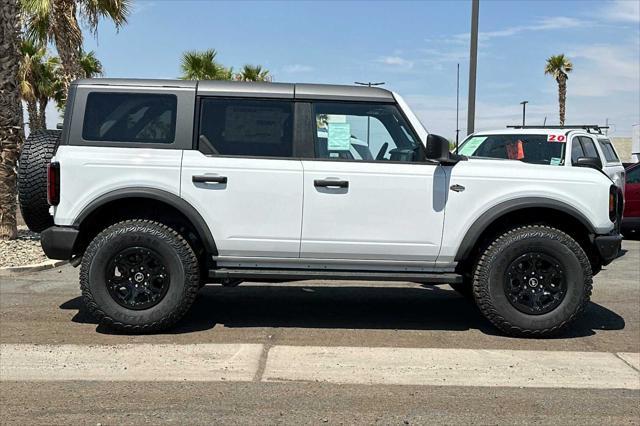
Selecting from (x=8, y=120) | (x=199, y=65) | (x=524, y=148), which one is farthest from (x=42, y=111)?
(x=524, y=148)

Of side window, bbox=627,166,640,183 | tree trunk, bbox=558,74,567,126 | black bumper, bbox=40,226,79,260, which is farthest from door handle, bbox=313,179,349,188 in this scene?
tree trunk, bbox=558,74,567,126

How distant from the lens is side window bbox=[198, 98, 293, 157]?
5.10 metres

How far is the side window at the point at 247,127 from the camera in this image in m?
5.10

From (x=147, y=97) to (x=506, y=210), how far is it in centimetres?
317

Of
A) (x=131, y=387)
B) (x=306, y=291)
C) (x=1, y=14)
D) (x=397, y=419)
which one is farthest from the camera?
(x=1, y=14)

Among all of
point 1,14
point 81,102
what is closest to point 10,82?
point 1,14

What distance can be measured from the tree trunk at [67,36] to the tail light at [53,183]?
11.3 metres

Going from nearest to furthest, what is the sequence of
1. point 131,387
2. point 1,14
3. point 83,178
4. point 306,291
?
point 131,387 → point 83,178 → point 306,291 → point 1,14

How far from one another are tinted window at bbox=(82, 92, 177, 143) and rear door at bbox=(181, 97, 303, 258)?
0.28 metres

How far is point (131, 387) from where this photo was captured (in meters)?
3.97

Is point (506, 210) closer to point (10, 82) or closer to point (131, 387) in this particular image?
point (131, 387)

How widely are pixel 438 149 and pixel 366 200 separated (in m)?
0.72

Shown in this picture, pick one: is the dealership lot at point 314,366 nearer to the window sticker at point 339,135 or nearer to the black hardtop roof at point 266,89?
the window sticker at point 339,135

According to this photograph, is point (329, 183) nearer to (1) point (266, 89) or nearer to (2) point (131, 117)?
(1) point (266, 89)
